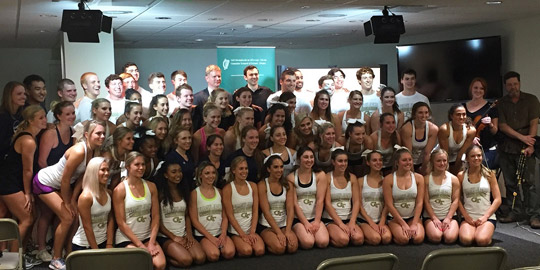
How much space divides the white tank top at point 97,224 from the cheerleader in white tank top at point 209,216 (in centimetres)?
78

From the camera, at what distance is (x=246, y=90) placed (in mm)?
7223

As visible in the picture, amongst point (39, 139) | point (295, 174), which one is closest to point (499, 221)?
point (295, 174)

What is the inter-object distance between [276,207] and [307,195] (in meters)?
0.34

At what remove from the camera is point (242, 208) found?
6.08 meters

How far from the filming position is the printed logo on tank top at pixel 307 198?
634 centimetres

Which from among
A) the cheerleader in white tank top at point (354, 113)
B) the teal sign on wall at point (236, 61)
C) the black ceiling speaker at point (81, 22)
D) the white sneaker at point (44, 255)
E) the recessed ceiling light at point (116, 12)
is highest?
the recessed ceiling light at point (116, 12)

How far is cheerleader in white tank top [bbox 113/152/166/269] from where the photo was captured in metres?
5.52

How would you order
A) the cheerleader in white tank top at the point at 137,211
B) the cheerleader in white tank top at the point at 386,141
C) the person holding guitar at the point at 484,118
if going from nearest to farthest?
the cheerleader in white tank top at the point at 137,211 < the cheerleader in white tank top at the point at 386,141 < the person holding guitar at the point at 484,118

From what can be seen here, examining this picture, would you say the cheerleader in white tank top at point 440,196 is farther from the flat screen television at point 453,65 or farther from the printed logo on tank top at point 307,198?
the flat screen television at point 453,65

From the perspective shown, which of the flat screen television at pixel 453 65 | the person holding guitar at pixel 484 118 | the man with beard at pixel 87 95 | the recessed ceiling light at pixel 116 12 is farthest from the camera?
the flat screen television at pixel 453 65

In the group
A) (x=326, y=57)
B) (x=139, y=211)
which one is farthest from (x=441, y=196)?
(x=326, y=57)

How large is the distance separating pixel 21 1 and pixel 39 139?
160cm

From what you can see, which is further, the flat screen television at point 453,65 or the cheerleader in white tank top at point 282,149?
the flat screen television at point 453,65

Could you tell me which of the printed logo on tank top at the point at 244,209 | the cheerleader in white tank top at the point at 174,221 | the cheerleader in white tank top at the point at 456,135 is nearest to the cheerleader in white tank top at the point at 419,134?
the cheerleader in white tank top at the point at 456,135
